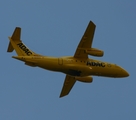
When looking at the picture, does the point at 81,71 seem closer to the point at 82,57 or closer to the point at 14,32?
the point at 82,57

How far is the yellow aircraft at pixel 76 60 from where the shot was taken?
46781 millimetres

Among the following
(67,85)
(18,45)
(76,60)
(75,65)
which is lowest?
(67,85)

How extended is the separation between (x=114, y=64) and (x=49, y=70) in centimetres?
722

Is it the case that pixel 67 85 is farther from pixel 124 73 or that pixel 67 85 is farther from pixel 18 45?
pixel 18 45

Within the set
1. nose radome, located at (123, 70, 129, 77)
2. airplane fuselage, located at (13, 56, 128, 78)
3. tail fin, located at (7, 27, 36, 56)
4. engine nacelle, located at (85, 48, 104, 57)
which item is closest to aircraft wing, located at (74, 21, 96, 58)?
engine nacelle, located at (85, 48, 104, 57)

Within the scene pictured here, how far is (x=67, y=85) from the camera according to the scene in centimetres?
5362

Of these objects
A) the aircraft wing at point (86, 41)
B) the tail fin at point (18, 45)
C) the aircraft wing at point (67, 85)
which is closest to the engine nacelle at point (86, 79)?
the aircraft wing at point (67, 85)

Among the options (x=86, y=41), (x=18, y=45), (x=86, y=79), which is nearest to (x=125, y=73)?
(x=86, y=79)

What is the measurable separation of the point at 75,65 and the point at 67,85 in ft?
20.6

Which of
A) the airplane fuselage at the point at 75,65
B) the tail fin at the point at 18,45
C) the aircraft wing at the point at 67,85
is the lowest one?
the aircraft wing at the point at 67,85

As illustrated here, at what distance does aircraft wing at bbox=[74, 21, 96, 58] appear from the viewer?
4666cm

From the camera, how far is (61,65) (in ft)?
156

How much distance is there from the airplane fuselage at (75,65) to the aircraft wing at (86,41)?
0.54m

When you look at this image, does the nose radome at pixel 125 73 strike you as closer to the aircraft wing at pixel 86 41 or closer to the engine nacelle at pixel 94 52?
the engine nacelle at pixel 94 52
